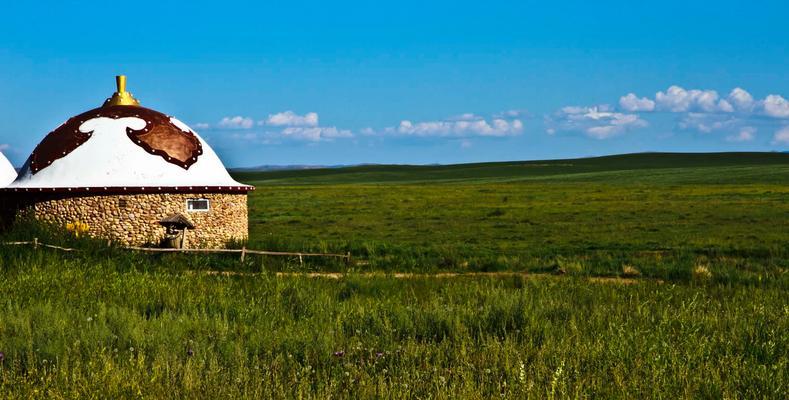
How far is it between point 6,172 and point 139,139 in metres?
9.24

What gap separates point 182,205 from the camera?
24578 millimetres

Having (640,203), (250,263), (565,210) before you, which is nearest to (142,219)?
(250,263)

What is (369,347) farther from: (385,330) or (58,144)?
(58,144)

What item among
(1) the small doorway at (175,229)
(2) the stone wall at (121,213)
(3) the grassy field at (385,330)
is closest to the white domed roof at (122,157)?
(2) the stone wall at (121,213)

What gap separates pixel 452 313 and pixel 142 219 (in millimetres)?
16486

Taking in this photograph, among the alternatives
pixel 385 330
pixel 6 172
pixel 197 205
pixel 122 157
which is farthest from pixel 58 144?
pixel 385 330

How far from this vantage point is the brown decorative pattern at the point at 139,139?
82.6 ft

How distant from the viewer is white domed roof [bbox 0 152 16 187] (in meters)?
30.6

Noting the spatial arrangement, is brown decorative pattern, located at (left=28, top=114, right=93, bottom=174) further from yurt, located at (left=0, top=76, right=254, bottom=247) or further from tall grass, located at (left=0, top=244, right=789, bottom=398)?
tall grass, located at (left=0, top=244, right=789, bottom=398)

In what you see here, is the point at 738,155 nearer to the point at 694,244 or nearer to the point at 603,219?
the point at 603,219

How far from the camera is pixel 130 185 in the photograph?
2380 cm

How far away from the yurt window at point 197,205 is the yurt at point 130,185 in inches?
1.2

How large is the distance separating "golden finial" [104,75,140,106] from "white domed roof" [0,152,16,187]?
6.56m

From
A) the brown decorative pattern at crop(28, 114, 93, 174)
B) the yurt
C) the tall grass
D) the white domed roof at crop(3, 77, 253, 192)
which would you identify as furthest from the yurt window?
the tall grass
